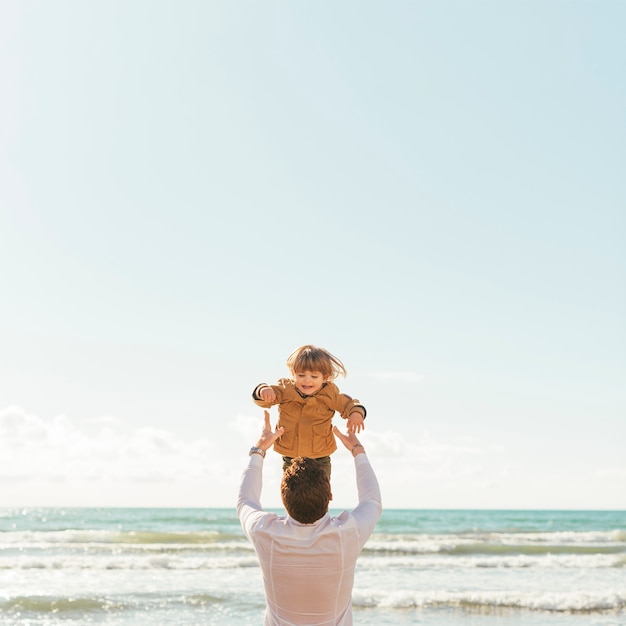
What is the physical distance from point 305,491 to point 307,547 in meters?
0.23

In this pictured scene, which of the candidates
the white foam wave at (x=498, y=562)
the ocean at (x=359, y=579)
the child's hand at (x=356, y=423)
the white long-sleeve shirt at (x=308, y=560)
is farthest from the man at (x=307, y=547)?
the white foam wave at (x=498, y=562)

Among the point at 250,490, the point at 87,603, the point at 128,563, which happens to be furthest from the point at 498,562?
the point at 250,490

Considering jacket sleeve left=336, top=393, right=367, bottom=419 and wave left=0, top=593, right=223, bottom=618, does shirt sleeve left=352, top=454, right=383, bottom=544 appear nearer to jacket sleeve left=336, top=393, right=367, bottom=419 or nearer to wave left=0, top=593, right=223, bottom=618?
jacket sleeve left=336, top=393, right=367, bottom=419

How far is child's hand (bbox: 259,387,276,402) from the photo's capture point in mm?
3948

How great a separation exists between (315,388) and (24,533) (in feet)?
62.0

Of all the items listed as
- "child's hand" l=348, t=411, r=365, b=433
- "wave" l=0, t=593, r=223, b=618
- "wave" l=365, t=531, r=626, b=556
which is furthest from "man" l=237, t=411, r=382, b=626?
"wave" l=365, t=531, r=626, b=556

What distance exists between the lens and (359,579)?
12.7 meters

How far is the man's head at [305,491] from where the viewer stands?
3.00 meters

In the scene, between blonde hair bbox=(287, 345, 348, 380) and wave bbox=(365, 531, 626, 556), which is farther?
wave bbox=(365, 531, 626, 556)

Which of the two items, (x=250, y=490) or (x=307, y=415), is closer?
(x=250, y=490)

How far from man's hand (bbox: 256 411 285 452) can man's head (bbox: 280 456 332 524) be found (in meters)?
0.41

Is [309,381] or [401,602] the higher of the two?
[309,381]

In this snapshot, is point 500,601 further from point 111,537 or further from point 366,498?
point 111,537

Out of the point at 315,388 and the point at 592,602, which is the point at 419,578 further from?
the point at 315,388
